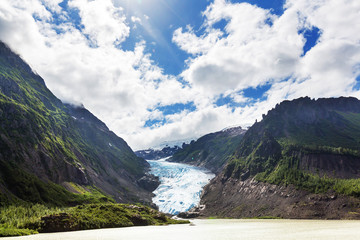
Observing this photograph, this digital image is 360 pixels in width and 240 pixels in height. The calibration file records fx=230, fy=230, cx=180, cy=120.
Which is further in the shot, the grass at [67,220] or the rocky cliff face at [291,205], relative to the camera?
the rocky cliff face at [291,205]

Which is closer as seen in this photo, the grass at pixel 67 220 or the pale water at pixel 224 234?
the pale water at pixel 224 234

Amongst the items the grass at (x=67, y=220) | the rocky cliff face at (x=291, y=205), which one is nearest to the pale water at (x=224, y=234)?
the grass at (x=67, y=220)

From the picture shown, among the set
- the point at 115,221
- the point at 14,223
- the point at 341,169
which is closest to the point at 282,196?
the point at 341,169

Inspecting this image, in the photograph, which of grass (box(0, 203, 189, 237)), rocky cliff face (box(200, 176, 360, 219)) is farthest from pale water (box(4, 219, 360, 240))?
rocky cliff face (box(200, 176, 360, 219))

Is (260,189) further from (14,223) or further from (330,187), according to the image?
(14,223)

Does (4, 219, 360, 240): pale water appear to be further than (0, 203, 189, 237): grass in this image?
No

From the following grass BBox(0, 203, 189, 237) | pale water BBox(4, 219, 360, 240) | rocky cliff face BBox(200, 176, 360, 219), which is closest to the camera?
pale water BBox(4, 219, 360, 240)

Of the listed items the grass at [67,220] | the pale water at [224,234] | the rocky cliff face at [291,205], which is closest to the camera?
the pale water at [224,234]

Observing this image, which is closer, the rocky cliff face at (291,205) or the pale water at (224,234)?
the pale water at (224,234)

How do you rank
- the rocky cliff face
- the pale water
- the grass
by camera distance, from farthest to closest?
the rocky cliff face
the grass
the pale water

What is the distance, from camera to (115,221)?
89250mm

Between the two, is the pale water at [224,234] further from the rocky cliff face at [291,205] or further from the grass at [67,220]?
the rocky cliff face at [291,205]

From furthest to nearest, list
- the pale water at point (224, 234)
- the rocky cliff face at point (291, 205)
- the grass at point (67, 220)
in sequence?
the rocky cliff face at point (291, 205) → the grass at point (67, 220) → the pale water at point (224, 234)

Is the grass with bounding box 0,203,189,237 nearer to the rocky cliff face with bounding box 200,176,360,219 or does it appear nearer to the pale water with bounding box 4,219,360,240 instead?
the pale water with bounding box 4,219,360,240
